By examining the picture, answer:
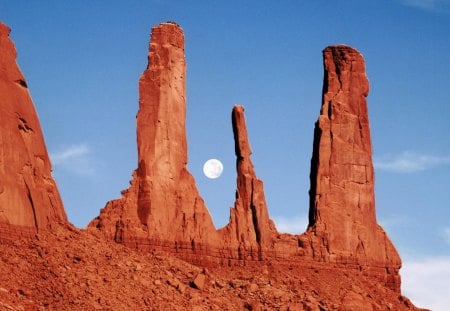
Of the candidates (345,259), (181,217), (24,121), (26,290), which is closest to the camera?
(26,290)

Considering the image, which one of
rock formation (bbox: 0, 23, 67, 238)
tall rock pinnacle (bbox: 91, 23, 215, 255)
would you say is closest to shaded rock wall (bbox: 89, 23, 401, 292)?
tall rock pinnacle (bbox: 91, 23, 215, 255)

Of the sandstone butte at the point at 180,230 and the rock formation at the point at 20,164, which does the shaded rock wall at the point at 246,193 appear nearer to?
the sandstone butte at the point at 180,230

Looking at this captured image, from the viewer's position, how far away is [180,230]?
303ft

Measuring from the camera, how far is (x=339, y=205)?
9988 centimetres

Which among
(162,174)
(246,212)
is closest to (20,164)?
(162,174)

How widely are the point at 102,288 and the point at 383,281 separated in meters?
21.4

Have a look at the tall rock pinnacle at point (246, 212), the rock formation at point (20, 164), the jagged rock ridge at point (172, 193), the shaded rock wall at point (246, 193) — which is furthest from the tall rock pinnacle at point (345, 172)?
the rock formation at point (20, 164)

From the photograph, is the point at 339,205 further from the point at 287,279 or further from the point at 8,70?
the point at 8,70

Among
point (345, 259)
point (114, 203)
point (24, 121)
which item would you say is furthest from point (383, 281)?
point (24, 121)

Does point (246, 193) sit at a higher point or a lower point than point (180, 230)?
higher

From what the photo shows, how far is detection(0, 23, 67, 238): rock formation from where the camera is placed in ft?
276

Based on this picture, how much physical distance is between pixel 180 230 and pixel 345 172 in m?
12.0

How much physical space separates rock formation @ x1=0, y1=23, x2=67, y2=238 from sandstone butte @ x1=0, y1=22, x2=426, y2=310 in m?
0.07

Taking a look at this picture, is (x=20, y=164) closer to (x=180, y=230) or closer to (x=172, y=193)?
(x=172, y=193)
